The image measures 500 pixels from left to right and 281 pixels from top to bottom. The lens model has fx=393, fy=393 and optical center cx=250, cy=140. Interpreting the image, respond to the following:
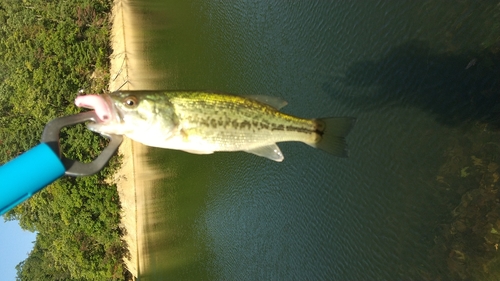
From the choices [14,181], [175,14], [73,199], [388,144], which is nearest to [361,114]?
Result: [388,144]

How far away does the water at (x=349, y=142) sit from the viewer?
331 inches

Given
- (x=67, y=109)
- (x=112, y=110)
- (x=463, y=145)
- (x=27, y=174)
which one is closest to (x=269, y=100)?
(x=112, y=110)

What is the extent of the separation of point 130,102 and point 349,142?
7.71 m

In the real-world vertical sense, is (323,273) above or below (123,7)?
below

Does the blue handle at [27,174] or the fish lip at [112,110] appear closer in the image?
the blue handle at [27,174]

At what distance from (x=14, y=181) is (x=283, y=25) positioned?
11306mm

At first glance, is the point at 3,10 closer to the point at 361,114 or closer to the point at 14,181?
the point at 361,114

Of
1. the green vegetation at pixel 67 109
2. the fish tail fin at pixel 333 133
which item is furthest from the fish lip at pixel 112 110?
the green vegetation at pixel 67 109

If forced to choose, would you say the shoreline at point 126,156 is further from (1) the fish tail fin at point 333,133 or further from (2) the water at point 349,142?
(1) the fish tail fin at point 333,133

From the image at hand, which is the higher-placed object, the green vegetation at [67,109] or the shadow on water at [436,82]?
the green vegetation at [67,109]

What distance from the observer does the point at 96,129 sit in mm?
3635

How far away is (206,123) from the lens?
3936 mm

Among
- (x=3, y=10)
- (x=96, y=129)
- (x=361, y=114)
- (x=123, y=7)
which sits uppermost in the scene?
(x=3, y=10)

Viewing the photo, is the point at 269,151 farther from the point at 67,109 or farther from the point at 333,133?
the point at 67,109
